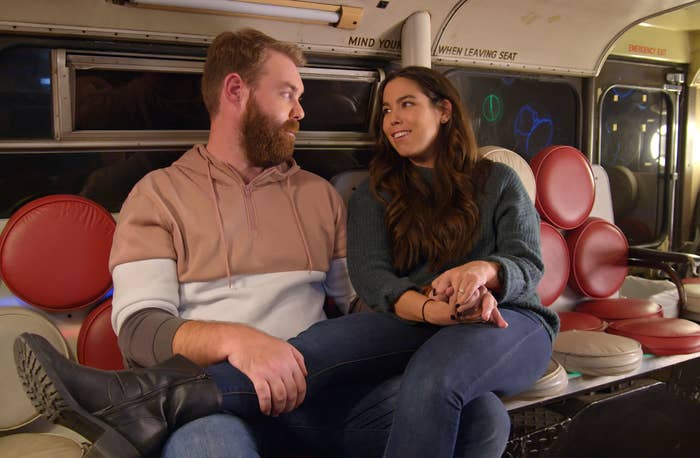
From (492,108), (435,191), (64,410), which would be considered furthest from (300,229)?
(492,108)

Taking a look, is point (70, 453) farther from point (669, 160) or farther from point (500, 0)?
point (669, 160)

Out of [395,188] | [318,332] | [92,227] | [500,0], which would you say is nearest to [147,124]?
[92,227]

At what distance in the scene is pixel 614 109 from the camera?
4.50m

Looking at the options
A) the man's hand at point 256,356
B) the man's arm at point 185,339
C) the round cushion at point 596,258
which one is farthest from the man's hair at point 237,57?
the round cushion at point 596,258

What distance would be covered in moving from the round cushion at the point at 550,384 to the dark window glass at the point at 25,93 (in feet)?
7.23

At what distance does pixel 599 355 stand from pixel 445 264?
85cm

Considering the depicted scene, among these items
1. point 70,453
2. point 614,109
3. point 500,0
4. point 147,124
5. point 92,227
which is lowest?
point 70,453

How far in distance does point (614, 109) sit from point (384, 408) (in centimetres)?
368

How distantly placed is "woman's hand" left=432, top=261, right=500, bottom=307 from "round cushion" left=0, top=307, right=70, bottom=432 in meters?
1.44

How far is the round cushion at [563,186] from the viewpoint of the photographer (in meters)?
3.25

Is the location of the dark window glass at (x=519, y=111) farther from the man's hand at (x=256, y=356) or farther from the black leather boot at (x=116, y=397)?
the black leather boot at (x=116, y=397)

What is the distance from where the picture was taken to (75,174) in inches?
96.7

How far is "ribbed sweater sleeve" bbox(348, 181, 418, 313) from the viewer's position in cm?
208

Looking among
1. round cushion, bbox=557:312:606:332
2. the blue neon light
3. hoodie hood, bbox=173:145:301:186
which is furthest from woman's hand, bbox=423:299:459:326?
the blue neon light
